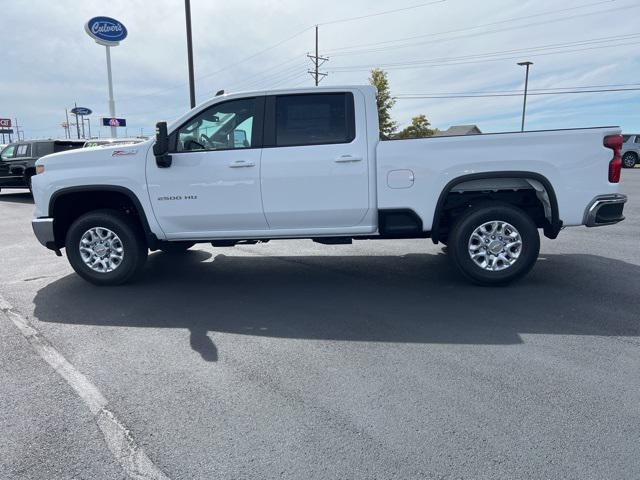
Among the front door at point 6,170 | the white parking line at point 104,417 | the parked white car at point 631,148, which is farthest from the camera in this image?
the parked white car at point 631,148

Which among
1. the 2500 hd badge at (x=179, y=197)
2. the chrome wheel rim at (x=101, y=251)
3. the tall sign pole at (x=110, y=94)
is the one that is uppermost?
the tall sign pole at (x=110, y=94)

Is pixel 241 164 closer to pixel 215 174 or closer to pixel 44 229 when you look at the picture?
pixel 215 174

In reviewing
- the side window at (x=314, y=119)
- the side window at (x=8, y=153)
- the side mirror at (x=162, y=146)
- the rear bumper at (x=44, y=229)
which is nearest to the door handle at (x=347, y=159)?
the side window at (x=314, y=119)

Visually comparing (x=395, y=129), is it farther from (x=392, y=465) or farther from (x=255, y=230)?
(x=392, y=465)

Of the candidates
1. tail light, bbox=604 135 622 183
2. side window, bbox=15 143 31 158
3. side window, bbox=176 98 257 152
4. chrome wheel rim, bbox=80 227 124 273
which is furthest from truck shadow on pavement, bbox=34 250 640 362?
side window, bbox=15 143 31 158

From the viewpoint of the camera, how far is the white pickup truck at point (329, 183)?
493 centimetres

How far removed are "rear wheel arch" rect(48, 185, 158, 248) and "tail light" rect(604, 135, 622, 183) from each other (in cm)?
491

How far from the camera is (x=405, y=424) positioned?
2762 millimetres

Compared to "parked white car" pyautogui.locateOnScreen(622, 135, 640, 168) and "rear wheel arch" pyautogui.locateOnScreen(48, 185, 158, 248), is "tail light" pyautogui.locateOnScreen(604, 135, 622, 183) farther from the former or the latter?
"parked white car" pyautogui.locateOnScreen(622, 135, 640, 168)

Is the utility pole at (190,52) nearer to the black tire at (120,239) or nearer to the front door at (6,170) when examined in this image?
the front door at (6,170)

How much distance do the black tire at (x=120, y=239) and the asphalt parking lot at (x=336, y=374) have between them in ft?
0.59

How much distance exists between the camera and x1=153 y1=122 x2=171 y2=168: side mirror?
16.7 ft

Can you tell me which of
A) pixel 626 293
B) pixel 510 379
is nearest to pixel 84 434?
pixel 510 379

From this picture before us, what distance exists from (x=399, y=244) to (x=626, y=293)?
3390 millimetres
